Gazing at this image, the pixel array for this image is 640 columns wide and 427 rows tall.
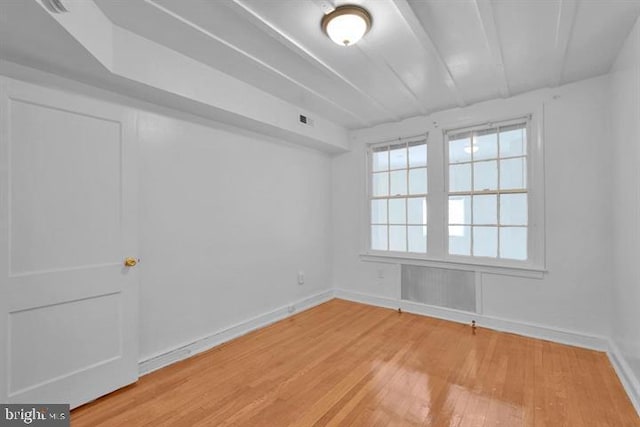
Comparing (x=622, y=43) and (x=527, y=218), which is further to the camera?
(x=527, y=218)

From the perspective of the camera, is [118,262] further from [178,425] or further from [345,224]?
[345,224]

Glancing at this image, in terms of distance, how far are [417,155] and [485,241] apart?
A: 143 cm

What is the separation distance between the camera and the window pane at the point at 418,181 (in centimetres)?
388

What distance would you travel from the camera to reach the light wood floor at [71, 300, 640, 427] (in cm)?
185

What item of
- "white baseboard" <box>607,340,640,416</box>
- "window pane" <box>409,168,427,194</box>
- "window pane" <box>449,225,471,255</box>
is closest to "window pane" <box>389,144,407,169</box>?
"window pane" <box>409,168,427,194</box>

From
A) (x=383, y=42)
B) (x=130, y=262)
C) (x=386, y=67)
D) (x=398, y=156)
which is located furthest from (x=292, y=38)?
(x=398, y=156)

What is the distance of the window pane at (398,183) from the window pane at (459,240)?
2.76 ft

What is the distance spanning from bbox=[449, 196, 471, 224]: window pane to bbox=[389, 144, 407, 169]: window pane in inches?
33.5

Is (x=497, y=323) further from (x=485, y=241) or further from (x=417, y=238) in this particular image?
(x=417, y=238)

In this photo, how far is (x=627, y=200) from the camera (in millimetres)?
2236

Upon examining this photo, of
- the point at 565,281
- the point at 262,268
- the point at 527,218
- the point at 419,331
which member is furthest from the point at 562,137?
the point at 262,268

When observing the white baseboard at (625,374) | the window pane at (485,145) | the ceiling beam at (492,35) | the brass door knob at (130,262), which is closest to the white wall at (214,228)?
the brass door knob at (130,262)

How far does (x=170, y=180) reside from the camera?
2611 mm

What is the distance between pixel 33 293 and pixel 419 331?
11.2 ft
